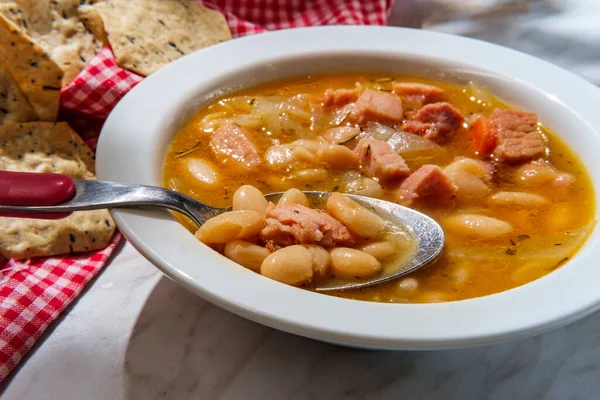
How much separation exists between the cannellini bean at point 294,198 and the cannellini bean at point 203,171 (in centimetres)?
30

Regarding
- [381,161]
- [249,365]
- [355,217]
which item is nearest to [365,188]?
[381,161]

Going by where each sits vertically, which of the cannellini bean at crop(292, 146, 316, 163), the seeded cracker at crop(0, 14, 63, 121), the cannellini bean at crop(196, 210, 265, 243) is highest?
the seeded cracker at crop(0, 14, 63, 121)

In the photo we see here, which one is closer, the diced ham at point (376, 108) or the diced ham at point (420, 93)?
the diced ham at point (376, 108)

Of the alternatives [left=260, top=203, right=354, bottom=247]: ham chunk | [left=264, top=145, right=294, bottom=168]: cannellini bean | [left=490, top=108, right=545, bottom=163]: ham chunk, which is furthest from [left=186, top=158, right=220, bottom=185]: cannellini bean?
[left=490, top=108, right=545, bottom=163]: ham chunk

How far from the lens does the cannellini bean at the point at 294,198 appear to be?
1.97 m

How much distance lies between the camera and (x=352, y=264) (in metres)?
1.79

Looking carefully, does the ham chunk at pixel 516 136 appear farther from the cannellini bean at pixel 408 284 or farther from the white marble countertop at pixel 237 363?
the cannellini bean at pixel 408 284

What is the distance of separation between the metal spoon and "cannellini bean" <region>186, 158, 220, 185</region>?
23 cm

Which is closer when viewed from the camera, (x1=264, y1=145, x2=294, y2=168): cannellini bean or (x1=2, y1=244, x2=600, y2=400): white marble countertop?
(x1=2, y1=244, x2=600, y2=400): white marble countertop

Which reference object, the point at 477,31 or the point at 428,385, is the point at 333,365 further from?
the point at 477,31

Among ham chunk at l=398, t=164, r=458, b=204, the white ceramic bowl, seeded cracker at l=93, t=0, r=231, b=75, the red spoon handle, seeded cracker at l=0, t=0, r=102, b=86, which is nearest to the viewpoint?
the white ceramic bowl

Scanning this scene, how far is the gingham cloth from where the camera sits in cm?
197

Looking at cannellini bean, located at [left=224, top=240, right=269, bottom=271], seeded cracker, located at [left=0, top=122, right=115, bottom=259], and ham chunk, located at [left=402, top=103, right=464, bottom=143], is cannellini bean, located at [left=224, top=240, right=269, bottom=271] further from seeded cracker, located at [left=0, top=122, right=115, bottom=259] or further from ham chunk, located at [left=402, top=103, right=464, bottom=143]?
ham chunk, located at [left=402, top=103, right=464, bottom=143]

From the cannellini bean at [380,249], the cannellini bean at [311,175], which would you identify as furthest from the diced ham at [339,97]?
the cannellini bean at [380,249]
